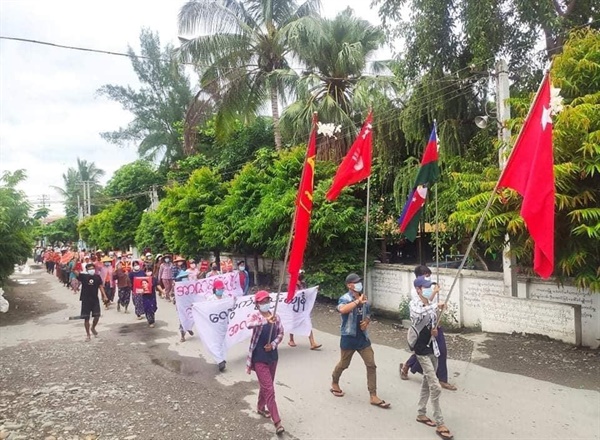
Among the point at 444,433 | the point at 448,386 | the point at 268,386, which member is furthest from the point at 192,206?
the point at 444,433

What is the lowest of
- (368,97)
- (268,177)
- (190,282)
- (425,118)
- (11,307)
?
(11,307)

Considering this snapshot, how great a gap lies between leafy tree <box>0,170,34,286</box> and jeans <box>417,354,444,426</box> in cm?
1237

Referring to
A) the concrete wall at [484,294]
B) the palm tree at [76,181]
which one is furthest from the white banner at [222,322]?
the palm tree at [76,181]

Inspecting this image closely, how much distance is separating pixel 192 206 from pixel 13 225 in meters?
7.45

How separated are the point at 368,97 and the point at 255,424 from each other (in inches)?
468

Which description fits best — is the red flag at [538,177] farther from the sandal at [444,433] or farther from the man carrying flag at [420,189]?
the man carrying flag at [420,189]

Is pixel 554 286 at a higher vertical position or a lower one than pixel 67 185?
lower

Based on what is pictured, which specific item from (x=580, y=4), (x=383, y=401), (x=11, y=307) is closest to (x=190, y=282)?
(x=383, y=401)

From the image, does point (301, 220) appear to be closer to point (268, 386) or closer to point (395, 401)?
point (268, 386)

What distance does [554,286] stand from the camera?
883cm

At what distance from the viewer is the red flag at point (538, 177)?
14.7 feet

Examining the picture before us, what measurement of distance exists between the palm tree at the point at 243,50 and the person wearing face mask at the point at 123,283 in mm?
8295

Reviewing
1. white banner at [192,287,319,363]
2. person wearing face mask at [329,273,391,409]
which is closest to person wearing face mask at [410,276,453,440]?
person wearing face mask at [329,273,391,409]

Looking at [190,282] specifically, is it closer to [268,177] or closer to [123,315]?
[123,315]
